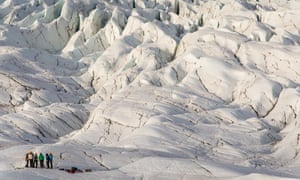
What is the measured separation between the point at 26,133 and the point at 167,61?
31.1 metres

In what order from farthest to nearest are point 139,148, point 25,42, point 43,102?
point 25,42, point 43,102, point 139,148

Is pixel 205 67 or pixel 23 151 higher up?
pixel 23 151

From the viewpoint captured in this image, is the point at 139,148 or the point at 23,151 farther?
the point at 139,148

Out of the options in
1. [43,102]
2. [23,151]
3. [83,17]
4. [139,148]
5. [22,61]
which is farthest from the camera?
[83,17]

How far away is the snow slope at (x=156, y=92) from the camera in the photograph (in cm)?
3794

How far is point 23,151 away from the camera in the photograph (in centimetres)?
3728

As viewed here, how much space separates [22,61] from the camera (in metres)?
80.4

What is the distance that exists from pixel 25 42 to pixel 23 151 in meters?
61.5

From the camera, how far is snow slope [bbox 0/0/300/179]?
37.9 meters

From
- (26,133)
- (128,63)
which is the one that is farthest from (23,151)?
(128,63)

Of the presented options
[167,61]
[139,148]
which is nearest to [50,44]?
[167,61]

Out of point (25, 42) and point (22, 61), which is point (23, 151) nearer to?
point (22, 61)

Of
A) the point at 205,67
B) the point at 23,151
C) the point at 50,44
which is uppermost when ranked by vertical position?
the point at 23,151

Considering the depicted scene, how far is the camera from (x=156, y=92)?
63.9 meters
